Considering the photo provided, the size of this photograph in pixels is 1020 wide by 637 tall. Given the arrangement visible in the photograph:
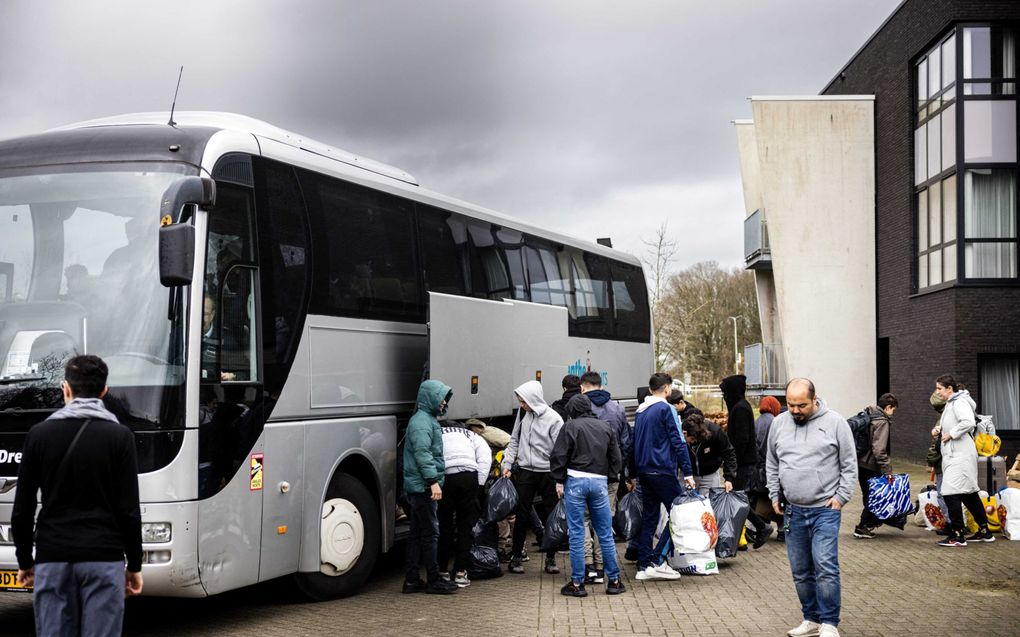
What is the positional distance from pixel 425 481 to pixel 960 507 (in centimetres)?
Answer: 650

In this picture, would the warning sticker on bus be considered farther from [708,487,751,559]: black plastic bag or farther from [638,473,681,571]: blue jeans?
[708,487,751,559]: black plastic bag

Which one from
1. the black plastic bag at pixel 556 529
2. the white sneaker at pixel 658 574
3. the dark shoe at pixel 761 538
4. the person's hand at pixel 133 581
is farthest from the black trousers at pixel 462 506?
the person's hand at pixel 133 581

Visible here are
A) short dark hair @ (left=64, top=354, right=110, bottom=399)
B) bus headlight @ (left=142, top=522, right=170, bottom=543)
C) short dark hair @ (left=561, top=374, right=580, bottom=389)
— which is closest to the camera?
short dark hair @ (left=64, top=354, right=110, bottom=399)

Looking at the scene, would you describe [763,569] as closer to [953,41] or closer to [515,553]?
[515,553]

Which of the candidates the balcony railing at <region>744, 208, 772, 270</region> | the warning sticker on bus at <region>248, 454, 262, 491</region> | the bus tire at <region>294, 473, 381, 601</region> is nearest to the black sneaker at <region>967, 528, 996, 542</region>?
the bus tire at <region>294, 473, 381, 601</region>

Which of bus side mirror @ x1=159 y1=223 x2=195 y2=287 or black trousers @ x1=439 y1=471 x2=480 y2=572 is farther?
black trousers @ x1=439 y1=471 x2=480 y2=572

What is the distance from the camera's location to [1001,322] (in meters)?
23.0

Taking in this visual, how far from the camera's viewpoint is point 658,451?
998cm

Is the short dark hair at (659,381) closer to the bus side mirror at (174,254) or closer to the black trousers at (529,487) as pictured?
the black trousers at (529,487)

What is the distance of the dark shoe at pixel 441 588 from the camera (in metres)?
9.73

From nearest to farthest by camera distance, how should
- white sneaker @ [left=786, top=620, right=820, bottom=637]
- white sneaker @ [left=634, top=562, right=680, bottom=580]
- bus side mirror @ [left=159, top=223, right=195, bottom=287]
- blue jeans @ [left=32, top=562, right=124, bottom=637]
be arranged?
1. blue jeans @ [left=32, top=562, right=124, bottom=637]
2. bus side mirror @ [left=159, top=223, right=195, bottom=287]
3. white sneaker @ [left=786, top=620, right=820, bottom=637]
4. white sneaker @ [left=634, top=562, right=680, bottom=580]

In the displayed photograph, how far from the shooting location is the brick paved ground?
8180 millimetres

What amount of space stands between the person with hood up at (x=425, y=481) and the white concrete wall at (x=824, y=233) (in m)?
21.3

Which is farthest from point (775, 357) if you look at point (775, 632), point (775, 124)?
point (775, 632)
